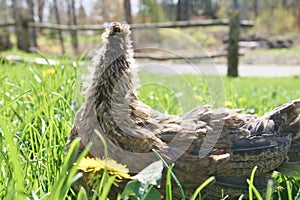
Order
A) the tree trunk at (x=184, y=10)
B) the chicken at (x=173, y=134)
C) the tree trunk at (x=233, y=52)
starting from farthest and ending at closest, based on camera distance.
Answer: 1. the tree trunk at (x=184, y=10)
2. the tree trunk at (x=233, y=52)
3. the chicken at (x=173, y=134)

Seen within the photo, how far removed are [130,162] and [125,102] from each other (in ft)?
0.65

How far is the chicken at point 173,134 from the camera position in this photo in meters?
1.18

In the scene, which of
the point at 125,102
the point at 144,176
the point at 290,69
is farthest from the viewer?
the point at 290,69

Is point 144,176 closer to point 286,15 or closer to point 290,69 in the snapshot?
point 290,69

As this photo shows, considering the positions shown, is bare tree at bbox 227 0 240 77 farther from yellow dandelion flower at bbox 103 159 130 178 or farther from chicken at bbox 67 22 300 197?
yellow dandelion flower at bbox 103 159 130 178

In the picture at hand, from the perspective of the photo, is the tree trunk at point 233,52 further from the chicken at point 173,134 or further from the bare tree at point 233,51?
the chicken at point 173,134

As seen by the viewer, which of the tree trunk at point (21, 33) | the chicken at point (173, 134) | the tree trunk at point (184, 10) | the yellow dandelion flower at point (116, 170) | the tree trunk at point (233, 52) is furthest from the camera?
the tree trunk at point (184, 10)

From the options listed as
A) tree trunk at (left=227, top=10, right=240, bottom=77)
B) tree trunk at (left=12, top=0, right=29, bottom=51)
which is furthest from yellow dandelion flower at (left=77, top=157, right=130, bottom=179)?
tree trunk at (left=12, top=0, right=29, bottom=51)

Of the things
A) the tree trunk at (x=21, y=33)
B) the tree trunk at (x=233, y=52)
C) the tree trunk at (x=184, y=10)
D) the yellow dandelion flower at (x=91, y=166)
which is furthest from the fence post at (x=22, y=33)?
the yellow dandelion flower at (x=91, y=166)

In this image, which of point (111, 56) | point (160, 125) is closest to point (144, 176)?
point (160, 125)

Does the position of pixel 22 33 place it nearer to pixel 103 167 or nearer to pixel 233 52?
pixel 233 52

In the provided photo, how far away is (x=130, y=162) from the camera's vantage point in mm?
1157

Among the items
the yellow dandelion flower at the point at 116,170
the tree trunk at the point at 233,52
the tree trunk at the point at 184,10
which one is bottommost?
the tree trunk at the point at 233,52

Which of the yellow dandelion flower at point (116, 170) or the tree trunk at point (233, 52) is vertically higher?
the yellow dandelion flower at point (116, 170)
